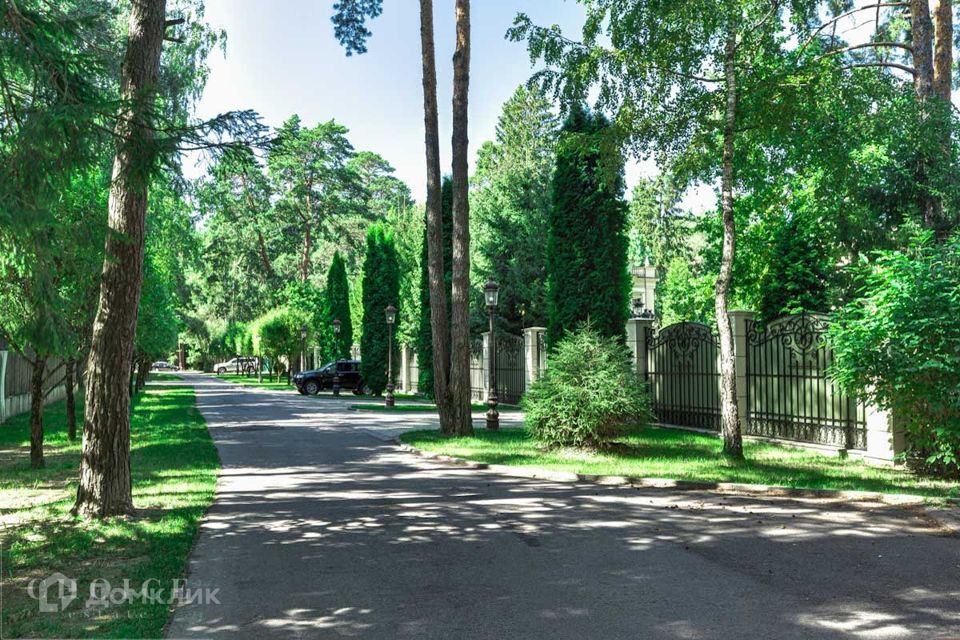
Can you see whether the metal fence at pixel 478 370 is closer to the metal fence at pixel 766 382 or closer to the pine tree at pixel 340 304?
the metal fence at pixel 766 382

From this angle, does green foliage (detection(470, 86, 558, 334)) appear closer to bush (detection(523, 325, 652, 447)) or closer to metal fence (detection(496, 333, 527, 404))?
metal fence (detection(496, 333, 527, 404))

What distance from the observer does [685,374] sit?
59.1 ft

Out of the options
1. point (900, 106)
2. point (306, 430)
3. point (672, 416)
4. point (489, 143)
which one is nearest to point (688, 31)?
point (900, 106)

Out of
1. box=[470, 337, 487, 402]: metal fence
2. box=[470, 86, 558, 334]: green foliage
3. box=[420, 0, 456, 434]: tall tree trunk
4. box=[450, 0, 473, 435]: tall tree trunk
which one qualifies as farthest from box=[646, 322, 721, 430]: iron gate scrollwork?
box=[470, 337, 487, 402]: metal fence

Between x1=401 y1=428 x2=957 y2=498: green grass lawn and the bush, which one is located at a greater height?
the bush

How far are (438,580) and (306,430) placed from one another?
14.2 meters

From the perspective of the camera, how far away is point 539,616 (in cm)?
507

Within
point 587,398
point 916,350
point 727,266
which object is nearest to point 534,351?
point 587,398

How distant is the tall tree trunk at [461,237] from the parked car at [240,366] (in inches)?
2574

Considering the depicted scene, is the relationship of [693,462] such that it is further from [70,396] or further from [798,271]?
[70,396]

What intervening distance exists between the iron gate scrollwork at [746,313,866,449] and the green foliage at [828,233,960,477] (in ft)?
5.36

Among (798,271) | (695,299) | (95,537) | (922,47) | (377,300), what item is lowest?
(95,537)

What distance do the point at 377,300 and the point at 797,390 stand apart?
28.0 m

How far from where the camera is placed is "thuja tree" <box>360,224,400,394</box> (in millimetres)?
38812
